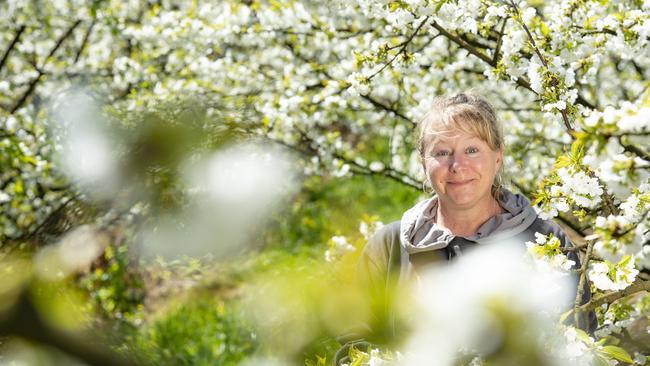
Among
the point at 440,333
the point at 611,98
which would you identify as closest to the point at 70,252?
the point at 440,333

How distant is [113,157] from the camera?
24.1 inches

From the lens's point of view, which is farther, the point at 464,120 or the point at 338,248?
the point at 338,248

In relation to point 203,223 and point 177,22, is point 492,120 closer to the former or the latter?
point 203,223

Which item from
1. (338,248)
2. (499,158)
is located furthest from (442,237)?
(338,248)

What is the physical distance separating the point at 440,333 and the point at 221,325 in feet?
11.5

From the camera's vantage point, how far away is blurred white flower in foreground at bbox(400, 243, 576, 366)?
0.49m

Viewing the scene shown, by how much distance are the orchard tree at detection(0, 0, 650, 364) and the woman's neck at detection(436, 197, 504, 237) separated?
0.25 meters

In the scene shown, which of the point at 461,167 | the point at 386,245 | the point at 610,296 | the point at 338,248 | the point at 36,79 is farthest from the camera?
the point at 36,79

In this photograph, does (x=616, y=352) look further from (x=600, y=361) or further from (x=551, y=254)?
(x=551, y=254)

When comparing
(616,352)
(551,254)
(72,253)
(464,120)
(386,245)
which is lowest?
(386,245)

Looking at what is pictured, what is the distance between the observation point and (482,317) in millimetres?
492

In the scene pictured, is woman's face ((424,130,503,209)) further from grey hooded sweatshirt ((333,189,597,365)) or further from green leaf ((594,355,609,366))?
green leaf ((594,355,609,366))

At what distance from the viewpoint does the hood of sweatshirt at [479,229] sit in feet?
7.03

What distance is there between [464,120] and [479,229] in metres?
0.36
